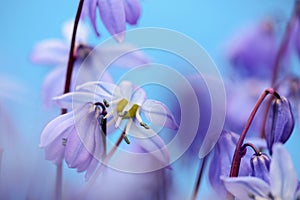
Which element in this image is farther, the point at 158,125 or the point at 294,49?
the point at 294,49

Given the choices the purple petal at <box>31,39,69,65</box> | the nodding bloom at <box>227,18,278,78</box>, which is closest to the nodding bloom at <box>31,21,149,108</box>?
the purple petal at <box>31,39,69,65</box>

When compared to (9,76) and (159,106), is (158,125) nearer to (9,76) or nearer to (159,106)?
(159,106)

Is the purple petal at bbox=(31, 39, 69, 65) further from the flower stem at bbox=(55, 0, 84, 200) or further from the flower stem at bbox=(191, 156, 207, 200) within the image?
the flower stem at bbox=(191, 156, 207, 200)

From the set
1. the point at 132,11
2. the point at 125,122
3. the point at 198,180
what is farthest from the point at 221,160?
the point at 132,11

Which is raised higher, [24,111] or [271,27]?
[271,27]

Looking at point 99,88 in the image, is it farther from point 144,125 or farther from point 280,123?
point 280,123

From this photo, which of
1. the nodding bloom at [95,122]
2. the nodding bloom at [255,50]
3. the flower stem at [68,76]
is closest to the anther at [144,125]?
the nodding bloom at [95,122]

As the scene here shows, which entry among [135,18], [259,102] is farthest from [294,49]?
[135,18]
